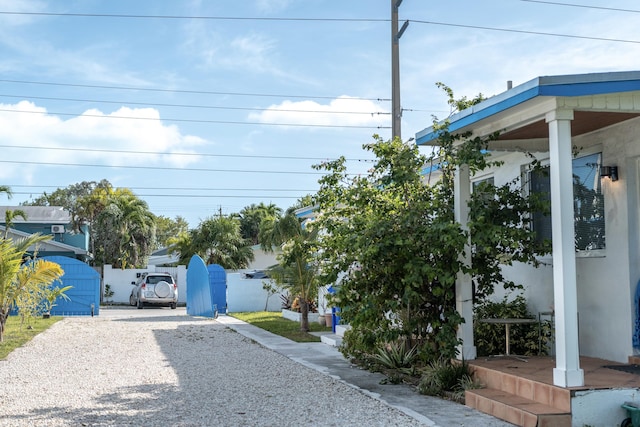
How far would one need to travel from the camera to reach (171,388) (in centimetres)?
1016

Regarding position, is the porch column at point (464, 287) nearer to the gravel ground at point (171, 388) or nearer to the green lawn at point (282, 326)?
the gravel ground at point (171, 388)

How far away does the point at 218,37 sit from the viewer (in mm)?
21219

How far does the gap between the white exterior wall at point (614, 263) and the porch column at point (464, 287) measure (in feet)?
5.16

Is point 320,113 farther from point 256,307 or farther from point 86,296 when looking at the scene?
point 86,296

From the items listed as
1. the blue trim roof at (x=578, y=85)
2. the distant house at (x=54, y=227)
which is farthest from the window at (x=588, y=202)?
the distant house at (x=54, y=227)

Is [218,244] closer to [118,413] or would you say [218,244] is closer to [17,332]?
[17,332]

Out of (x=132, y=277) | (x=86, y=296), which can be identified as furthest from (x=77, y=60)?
(x=132, y=277)

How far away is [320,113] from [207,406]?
25.3 meters

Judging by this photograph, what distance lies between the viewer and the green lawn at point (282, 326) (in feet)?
57.3

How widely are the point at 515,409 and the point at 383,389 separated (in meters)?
2.51

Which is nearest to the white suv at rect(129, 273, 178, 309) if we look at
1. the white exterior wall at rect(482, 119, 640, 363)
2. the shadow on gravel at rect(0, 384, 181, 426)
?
the shadow on gravel at rect(0, 384, 181, 426)

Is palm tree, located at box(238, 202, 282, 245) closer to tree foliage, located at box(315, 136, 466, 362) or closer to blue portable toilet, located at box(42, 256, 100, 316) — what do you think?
blue portable toilet, located at box(42, 256, 100, 316)

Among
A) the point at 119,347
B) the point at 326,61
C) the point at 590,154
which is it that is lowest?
the point at 119,347

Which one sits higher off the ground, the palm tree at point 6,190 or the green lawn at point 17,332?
the palm tree at point 6,190
